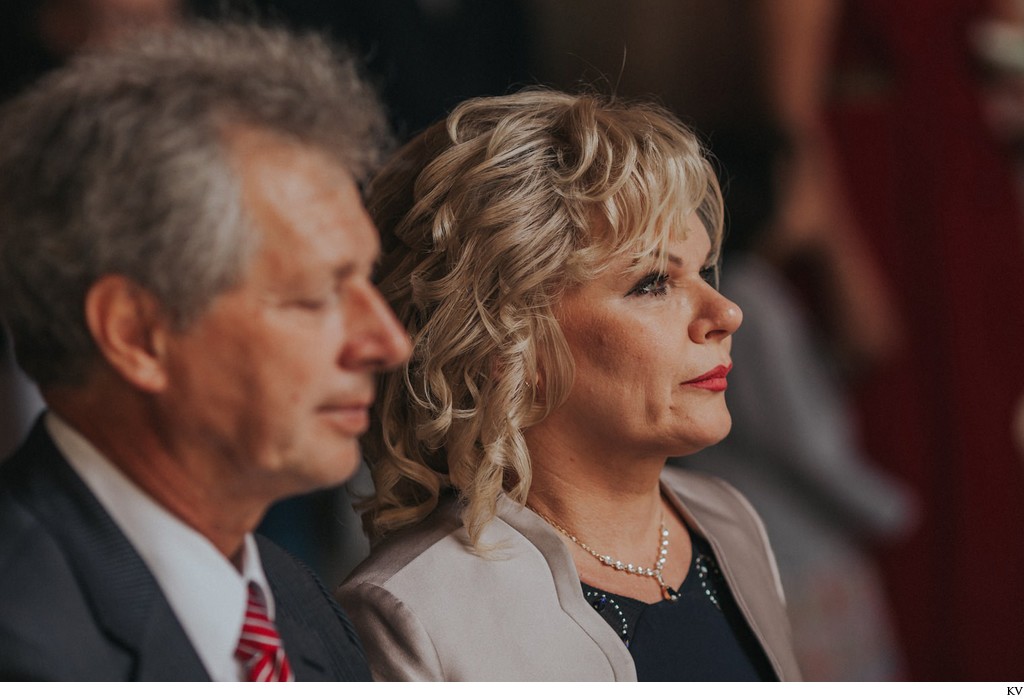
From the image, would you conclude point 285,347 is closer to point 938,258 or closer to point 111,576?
point 111,576

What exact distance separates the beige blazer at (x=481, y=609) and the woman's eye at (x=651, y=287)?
20cm

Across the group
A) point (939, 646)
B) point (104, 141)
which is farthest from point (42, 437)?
point (939, 646)

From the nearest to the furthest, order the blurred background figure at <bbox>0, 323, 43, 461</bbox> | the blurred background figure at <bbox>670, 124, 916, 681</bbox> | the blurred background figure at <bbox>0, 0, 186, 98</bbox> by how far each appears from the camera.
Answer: the blurred background figure at <bbox>0, 323, 43, 461</bbox> < the blurred background figure at <bbox>0, 0, 186, 98</bbox> < the blurred background figure at <bbox>670, 124, 916, 681</bbox>

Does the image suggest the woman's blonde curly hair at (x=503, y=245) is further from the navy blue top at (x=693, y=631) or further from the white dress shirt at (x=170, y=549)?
the white dress shirt at (x=170, y=549)

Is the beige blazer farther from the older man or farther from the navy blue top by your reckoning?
the older man

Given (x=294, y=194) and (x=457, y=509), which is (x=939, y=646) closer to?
(x=457, y=509)

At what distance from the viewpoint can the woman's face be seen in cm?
95

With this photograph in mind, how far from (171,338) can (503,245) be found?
12.6 inches

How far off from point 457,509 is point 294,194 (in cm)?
38

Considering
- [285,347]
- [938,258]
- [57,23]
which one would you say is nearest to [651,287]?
[285,347]

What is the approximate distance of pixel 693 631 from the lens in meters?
1.04

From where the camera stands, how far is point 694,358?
3.12 feet

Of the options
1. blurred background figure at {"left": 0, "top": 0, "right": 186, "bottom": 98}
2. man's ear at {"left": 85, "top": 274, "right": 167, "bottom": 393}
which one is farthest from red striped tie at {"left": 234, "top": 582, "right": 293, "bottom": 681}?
blurred background figure at {"left": 0, "top": 0, "right": 186, "bottom": 98}

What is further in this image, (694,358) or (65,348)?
(694,358)
